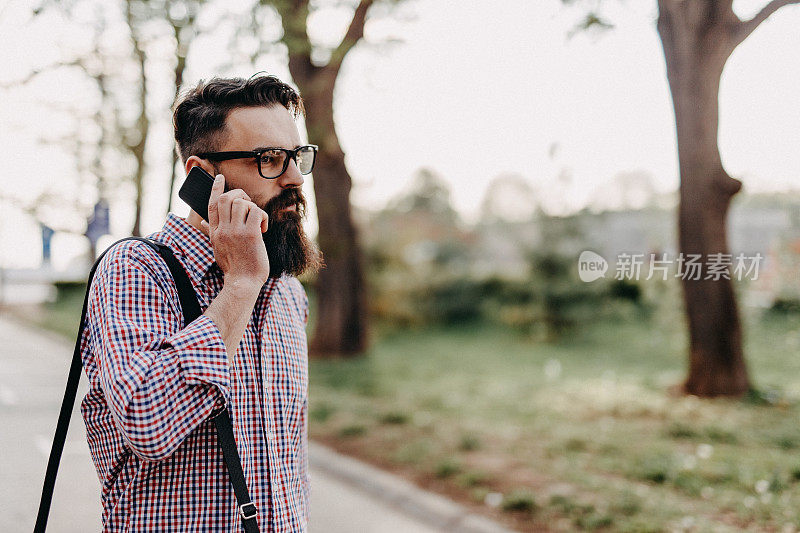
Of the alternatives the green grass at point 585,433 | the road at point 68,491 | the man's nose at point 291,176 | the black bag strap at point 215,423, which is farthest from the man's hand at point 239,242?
the road at point 68,491

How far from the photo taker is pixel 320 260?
2.06 m

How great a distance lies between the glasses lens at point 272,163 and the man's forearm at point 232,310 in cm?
34

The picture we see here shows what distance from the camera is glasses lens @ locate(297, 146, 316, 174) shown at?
6.02 ft

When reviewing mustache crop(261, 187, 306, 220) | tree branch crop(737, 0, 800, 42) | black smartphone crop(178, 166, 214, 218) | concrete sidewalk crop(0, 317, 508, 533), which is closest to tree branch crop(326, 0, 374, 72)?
tree branch crop(737, 0, 800, 42)

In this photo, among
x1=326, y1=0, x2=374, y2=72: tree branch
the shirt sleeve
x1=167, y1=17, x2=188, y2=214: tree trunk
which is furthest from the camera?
x1=326, y1=0, x2=374, y2=72: tree branch

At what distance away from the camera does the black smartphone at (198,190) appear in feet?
5.60

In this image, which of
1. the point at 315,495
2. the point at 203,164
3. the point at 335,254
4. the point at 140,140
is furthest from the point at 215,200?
the point at 140,140

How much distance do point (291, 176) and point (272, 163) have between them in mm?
56

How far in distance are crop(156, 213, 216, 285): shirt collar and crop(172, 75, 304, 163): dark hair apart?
0.21 metres

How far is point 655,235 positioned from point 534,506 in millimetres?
8594

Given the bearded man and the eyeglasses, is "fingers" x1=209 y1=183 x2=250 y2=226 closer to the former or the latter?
the bearded man

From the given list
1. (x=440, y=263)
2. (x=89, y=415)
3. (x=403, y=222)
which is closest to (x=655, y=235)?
(x=440, y=263)

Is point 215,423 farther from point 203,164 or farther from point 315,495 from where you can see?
point 315,495

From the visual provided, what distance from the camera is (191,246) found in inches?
66.4
